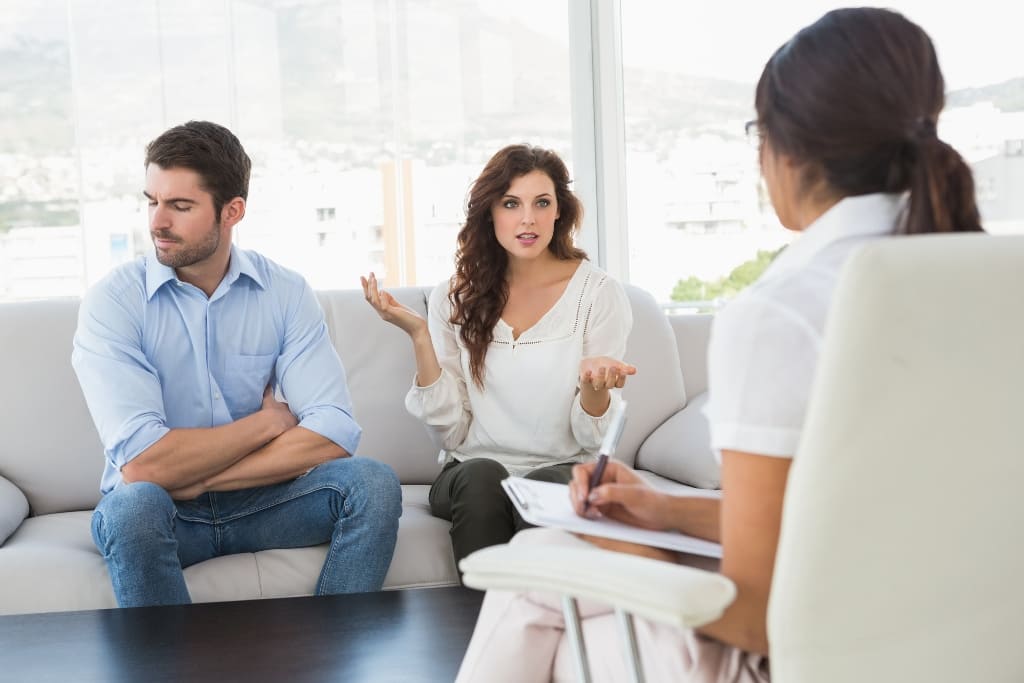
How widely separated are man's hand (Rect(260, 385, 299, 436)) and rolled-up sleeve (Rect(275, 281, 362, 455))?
0.02m

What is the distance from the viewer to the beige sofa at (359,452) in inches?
89.5

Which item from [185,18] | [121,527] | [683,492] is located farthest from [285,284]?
[185,18]

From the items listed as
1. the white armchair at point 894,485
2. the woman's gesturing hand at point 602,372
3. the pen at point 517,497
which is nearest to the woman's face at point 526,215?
the woman's gesturing hand at point 602,372

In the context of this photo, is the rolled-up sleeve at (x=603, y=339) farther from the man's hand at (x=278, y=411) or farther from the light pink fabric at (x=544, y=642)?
the light pink fabric at (x=544, y=642)

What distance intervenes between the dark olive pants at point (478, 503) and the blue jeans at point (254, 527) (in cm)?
15

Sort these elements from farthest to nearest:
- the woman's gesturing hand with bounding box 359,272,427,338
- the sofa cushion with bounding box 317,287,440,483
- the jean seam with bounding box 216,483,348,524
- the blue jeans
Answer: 1. the sofa cushion with bounding box 317,287,440,483
2. the woman's gesturing hand with bounding box 359,272,427,338
3. the jean seam with bounding box 216,483,348,524
4. the blue jeans

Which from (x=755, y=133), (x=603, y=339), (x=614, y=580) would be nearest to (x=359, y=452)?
(x=603, y=339)

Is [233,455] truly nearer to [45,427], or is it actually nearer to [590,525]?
[45,427]

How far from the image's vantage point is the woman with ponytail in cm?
95

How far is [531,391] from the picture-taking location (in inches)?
104

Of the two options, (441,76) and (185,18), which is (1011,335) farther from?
(185,18)

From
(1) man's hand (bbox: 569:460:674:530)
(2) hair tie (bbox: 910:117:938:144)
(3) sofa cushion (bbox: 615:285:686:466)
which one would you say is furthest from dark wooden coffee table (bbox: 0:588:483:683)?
(3) sofa cushion (bbox: 615:285:686:466)

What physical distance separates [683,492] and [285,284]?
1545mm

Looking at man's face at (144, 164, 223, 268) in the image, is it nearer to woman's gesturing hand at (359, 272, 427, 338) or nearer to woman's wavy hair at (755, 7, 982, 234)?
woman's gesturing hand at (359, 272, 427, 338)
